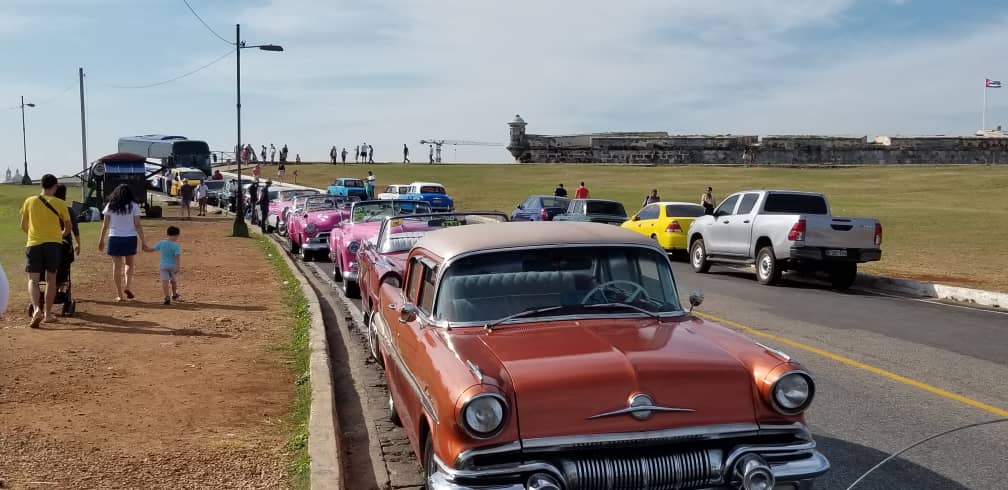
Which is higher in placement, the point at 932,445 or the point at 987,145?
the point at 987,145

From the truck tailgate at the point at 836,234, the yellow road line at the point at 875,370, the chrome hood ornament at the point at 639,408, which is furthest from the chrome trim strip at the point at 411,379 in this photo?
the truck tailgate at the point at 836,234

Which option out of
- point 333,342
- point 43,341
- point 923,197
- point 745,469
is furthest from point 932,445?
point 923,197

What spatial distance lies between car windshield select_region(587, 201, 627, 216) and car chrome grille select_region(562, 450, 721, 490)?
21126 millimetres

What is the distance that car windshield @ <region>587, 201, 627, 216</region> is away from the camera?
25264 millimetres

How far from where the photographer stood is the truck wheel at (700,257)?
1939 centimetres

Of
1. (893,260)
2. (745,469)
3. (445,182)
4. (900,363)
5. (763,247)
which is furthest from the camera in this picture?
(445,182)

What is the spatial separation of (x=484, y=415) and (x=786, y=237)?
13440 millimetres

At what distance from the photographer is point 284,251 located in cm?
2295

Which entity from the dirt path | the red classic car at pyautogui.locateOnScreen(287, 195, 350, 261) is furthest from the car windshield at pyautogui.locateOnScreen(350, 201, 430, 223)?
the red classic car at pyautogui.locateOnScreen(287, 195, 350, 261)

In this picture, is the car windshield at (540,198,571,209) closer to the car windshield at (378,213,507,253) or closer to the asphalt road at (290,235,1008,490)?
the asphalt road at (290,235,1008,490)

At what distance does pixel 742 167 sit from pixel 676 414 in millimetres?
61923

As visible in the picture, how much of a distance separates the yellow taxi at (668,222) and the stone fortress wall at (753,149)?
1812 inches

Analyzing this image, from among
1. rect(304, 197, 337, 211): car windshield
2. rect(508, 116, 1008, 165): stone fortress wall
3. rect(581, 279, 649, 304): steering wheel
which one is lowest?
rect(581, 279, 649, 304): steering wheel

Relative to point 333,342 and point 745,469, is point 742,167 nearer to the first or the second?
point 333,342
